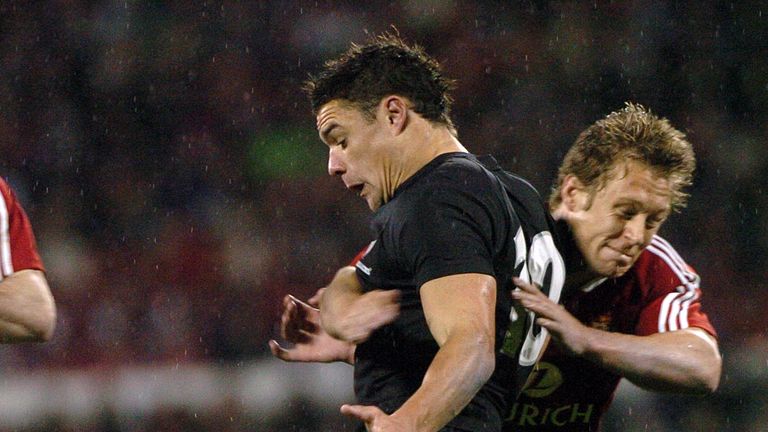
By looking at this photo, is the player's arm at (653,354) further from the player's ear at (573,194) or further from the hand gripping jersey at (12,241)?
the hand gripping jersey at (12,241)

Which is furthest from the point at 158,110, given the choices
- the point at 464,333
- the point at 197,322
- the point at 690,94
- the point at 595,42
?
the point at 464,333

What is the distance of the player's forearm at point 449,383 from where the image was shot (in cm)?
205

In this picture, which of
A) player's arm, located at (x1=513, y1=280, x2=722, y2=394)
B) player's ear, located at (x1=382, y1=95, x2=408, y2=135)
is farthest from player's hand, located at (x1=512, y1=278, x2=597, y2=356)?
player's ear, located at (x1=382, y1=95, x2=408, y2=135)

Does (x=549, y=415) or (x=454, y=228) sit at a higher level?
(x=454, y=228)

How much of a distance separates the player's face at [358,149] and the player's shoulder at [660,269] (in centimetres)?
102

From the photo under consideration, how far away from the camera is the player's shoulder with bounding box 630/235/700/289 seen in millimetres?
3342

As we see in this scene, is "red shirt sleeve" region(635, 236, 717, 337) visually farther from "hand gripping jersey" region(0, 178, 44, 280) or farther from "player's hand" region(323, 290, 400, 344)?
"hand gripping jersey" region(0, 178, 44, 280)

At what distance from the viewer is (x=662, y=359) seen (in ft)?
10.2

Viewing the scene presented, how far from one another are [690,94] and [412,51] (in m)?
6.32

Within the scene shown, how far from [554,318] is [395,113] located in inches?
23.3

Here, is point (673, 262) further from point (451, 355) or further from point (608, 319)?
point (451, 355)

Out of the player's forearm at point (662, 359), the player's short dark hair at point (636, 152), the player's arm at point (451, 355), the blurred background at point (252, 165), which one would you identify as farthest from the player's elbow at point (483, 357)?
the blurred background at point (252, 165)

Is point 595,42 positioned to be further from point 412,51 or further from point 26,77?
point 412,51

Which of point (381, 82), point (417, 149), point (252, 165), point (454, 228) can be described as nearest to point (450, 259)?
point (454, 228)
